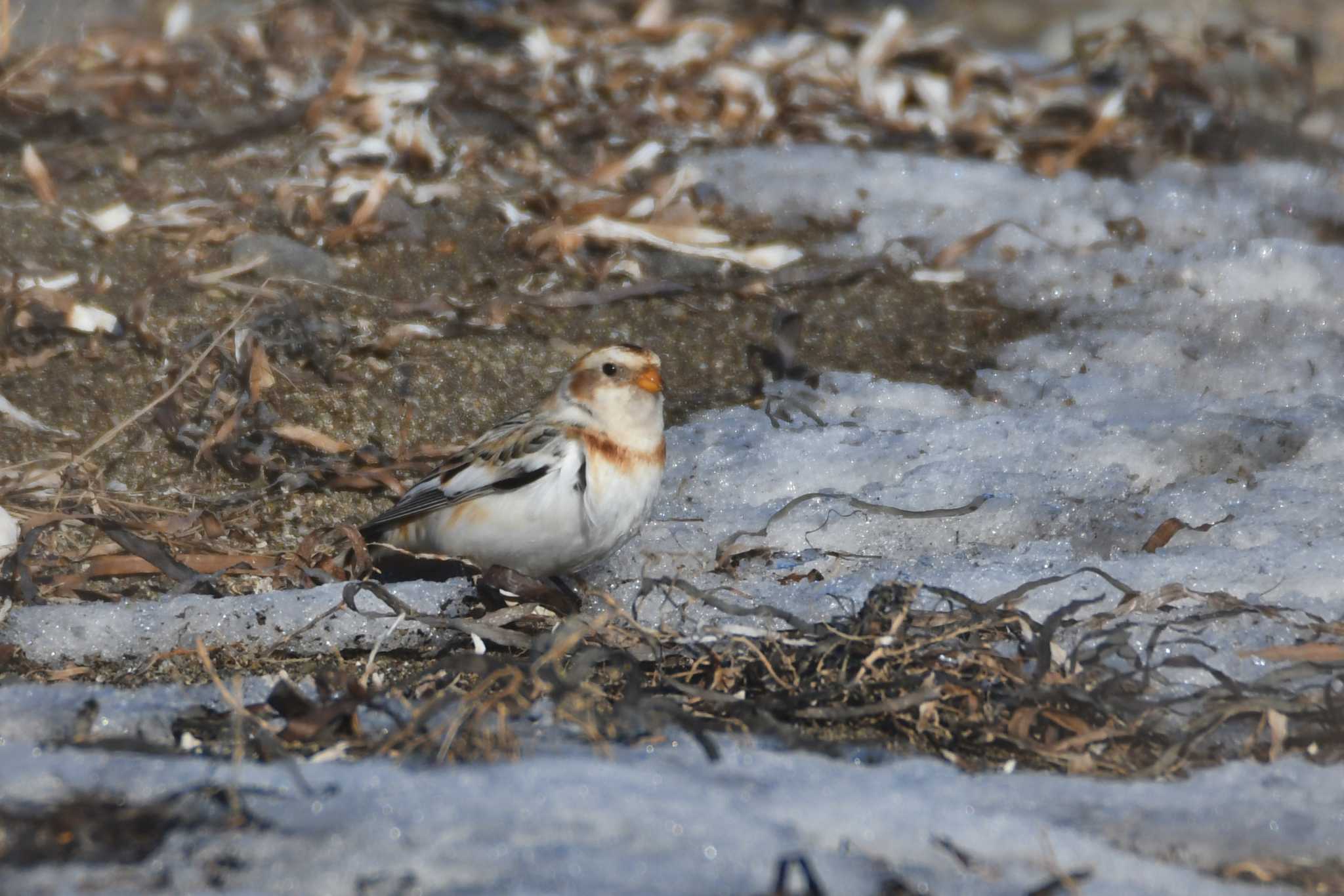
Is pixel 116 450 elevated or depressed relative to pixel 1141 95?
depressed

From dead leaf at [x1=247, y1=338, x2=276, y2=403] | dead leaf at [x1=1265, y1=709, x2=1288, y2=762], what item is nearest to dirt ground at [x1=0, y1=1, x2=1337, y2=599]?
dead leaf at [x1=247, y1=338, x2=276, y2=403]

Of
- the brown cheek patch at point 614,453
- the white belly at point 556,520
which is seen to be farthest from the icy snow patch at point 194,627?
the brown cheek patch at point 614,453

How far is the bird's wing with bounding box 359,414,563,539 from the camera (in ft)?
12.2

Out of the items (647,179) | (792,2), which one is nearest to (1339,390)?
(647,179)

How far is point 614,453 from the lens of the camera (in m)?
3.65

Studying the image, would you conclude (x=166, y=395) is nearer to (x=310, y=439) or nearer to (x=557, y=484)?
(x=310, y=439)

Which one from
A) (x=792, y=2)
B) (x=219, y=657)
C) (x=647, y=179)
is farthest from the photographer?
(x=792, y=2)

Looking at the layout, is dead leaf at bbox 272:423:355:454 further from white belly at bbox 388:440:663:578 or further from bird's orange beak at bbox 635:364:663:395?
bird's orange beak at bbox 635:364:663:395

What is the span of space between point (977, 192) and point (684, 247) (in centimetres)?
158

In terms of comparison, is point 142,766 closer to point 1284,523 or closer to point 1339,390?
point 1284,523

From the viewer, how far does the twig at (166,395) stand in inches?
151

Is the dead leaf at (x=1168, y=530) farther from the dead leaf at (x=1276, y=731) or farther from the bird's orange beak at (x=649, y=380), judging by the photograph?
the bird's orange beak at (x=649, y=380)

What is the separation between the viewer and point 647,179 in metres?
5.86

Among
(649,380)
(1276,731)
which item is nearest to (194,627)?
(649,380)
